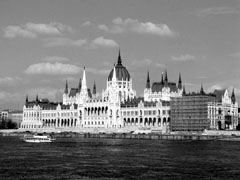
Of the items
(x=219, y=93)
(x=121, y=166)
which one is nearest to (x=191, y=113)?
(x=219, y=93)

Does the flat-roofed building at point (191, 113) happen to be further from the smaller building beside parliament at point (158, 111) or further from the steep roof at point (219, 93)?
the steep roof at point (219, 93)

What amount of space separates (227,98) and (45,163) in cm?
11704

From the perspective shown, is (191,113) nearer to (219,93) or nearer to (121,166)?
(219,93)

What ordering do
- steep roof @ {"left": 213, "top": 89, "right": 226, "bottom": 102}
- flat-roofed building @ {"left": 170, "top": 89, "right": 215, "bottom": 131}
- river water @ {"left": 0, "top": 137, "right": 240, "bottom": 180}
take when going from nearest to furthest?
river water @ {"left": 0, "top": 137, "right": 240, "bottom": 180} → flat-roofed building @ {"left": 170, "top": 89, "right": 215, "bottom": 131} → steep roof @ {"left": 213, "top": 89, "right": 226, "bottom": 102}

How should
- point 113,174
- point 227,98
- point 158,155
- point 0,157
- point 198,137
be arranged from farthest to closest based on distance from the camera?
point 227,98 < point 198,137 < point 158,155 < point 0,157 < point 113,174

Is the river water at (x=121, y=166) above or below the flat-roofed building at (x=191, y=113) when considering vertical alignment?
below

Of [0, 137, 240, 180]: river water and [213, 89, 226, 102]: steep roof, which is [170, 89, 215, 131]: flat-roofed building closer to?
[213, 89, 226, 102]: steep roof

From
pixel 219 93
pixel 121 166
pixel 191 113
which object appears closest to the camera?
pixel 121 166

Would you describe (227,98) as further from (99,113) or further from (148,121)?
(99,113)

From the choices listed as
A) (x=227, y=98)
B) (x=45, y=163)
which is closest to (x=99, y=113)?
(x=227, y=98)

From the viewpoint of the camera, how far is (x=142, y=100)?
189 meters

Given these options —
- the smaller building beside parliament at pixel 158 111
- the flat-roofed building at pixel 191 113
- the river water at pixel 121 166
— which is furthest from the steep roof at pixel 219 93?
the river water at pixel 121 166

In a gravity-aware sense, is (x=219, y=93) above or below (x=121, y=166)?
above

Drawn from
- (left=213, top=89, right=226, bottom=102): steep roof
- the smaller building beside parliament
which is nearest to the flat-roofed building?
the smaller building beside parliament
